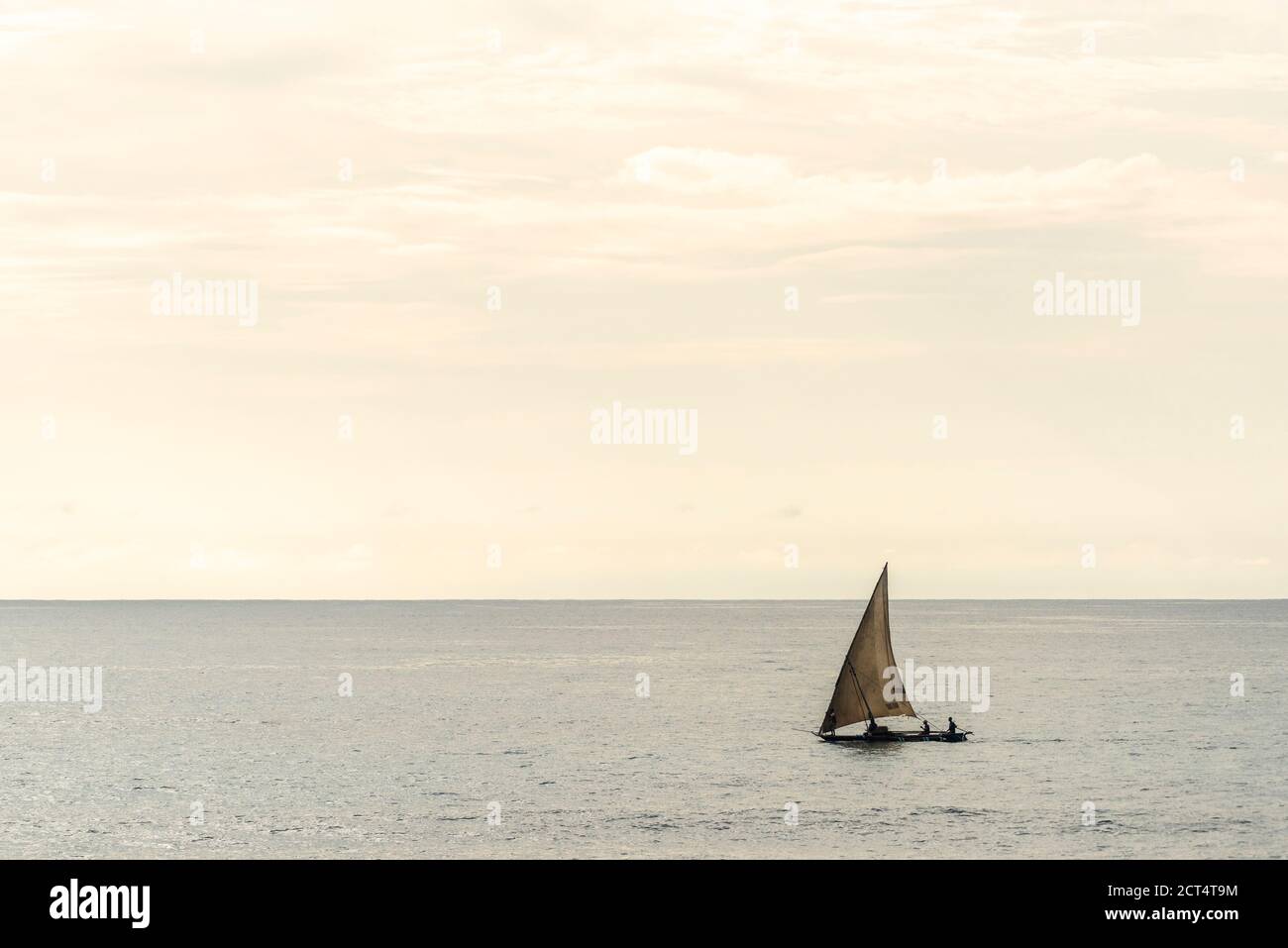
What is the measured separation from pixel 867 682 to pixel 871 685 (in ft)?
1.50

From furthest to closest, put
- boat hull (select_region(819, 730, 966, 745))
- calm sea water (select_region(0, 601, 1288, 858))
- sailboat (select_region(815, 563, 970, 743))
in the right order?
boat hull (select_region(819, 730, 966, 745)) → sailboat (select_region(815, 563, 970, 743)) → calm sea water (select_region(0, 601, 1288, 858))

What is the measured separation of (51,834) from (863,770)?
157 feet

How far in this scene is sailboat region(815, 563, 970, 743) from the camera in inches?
3214

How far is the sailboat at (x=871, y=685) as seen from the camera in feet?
268
